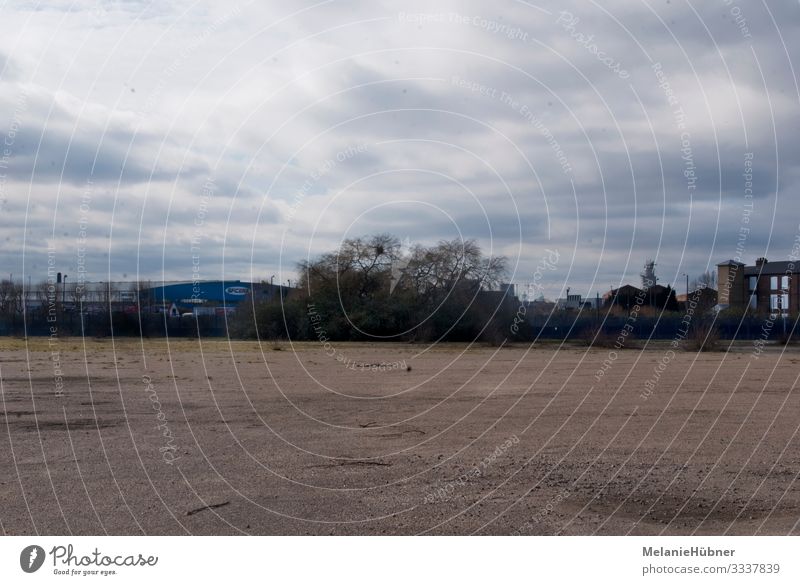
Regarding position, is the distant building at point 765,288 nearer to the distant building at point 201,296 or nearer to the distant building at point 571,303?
the distant building at point 571,303

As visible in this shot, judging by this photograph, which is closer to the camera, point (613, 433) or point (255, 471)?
point (255, 471)

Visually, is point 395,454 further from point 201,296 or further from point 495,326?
point 201,296

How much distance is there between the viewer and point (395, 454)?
13.9 metres

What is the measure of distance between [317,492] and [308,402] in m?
10.2

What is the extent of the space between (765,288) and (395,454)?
Answer: 2487 inches

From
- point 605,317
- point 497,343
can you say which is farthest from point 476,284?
point 605,317

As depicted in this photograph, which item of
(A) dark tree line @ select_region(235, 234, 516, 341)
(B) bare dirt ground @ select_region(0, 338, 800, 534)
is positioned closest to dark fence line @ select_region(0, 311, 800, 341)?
(A) dark tree line @ select_region(235, 234, 516, 341)

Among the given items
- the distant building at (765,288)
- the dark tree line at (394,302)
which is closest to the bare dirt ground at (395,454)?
the dark tree line at (394,302)

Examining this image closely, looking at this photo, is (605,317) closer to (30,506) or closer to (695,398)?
(695,398)

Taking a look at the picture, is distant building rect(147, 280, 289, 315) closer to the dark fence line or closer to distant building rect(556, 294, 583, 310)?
the dark fence line

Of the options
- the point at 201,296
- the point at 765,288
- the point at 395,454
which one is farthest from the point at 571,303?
the point at 395,454

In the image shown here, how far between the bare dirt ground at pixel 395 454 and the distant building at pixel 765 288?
36.3 meters

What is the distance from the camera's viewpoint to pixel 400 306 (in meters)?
50.2
